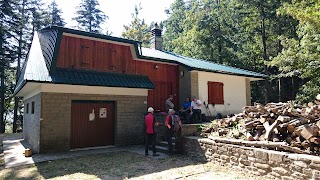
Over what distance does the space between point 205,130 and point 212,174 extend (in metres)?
2.74

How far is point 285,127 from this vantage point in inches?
246

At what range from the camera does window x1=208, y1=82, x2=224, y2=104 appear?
13297 millimetres

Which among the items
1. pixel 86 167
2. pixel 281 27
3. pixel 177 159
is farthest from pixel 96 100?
pixel 281 27

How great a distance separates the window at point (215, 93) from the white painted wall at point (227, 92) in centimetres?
23

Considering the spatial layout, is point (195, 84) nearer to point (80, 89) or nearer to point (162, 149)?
point (162, 149)

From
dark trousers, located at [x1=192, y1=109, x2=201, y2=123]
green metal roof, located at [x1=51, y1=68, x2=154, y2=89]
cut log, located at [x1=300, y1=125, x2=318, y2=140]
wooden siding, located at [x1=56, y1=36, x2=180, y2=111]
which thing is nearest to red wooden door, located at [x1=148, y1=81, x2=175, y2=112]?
wooden siding, located at [x1=56, y1=36, x2=180, y2=111]

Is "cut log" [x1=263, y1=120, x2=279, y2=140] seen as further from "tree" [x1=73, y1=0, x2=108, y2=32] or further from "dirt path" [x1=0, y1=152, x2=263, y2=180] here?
"tree" [x1=73, y1=0, x2=108, y2=32]

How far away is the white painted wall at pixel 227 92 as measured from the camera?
42.6 feet

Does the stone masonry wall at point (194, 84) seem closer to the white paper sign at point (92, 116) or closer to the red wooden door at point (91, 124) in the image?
the red wooden door at point (91, 124)

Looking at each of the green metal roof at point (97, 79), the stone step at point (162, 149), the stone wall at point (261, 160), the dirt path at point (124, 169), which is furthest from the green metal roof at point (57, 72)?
the stone wall at point (261, 160)

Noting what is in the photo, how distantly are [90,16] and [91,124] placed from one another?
2713 cm

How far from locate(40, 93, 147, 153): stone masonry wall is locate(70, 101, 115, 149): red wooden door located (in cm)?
29

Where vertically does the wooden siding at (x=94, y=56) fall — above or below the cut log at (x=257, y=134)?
above

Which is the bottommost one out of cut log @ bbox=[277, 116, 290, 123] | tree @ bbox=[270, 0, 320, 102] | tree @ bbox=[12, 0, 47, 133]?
cut log @ bbox=[277, 116, 290, 123]
